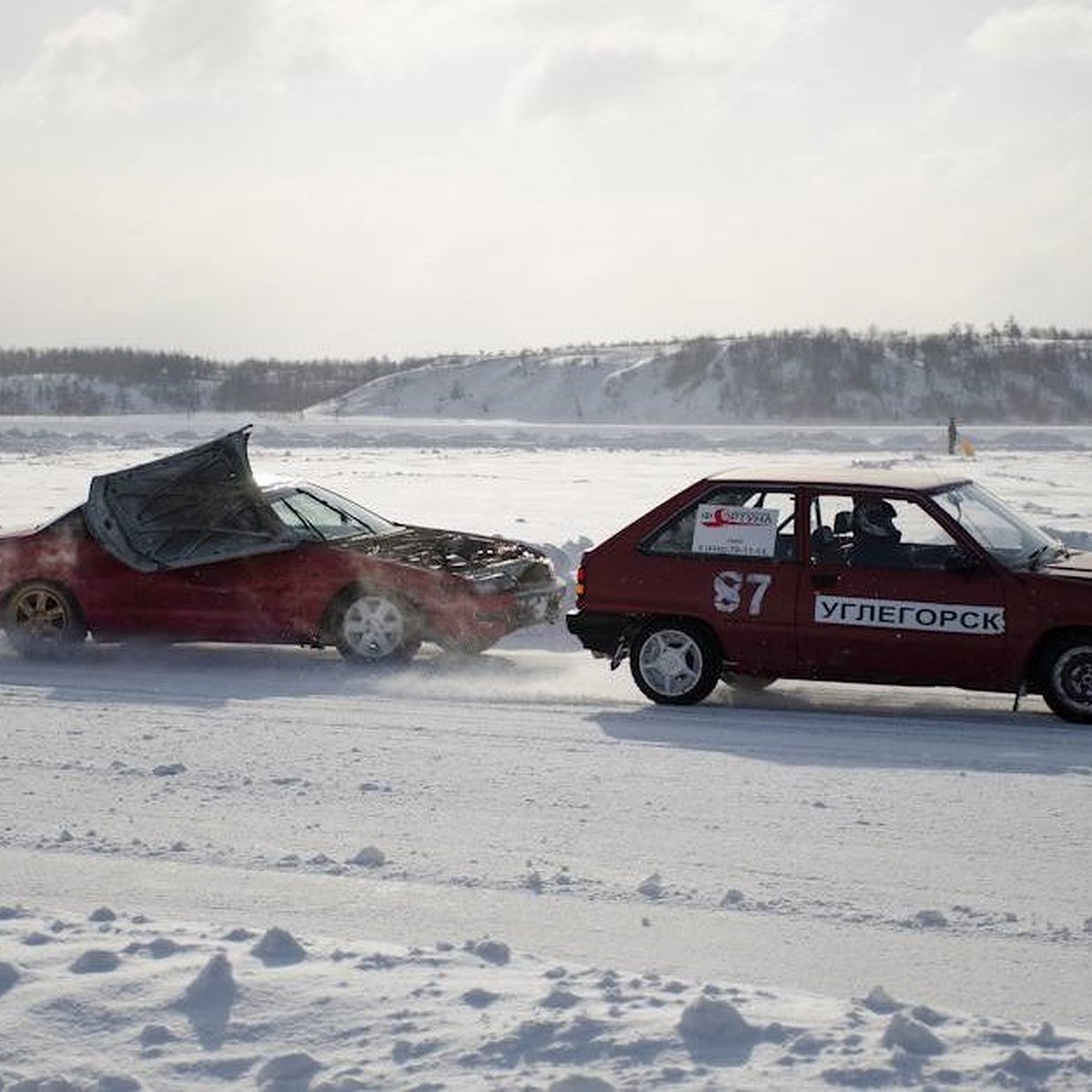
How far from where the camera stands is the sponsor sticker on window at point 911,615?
31.1 ft

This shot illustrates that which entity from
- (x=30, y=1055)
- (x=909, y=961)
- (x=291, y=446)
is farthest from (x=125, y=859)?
(x=291, y=446)

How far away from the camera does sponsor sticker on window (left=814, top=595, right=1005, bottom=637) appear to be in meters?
9.48

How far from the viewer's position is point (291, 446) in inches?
1817

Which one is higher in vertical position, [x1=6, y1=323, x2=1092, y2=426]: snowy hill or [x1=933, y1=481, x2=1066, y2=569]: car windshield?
[x1=6, y1=323, x2=1092, y2=426]: snowy hill

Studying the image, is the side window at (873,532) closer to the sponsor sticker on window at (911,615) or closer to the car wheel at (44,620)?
the sponsor sticker on window at (911,615)

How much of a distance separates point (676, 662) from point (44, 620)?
4841mm

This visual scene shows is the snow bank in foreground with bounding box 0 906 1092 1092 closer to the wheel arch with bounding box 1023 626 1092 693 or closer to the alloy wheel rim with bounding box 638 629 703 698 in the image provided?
the wheel arch with bounding box 1023 626 1092 693

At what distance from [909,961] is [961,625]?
4.35 m

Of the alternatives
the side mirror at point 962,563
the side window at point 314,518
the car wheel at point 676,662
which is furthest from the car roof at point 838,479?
the side window at point 314,518

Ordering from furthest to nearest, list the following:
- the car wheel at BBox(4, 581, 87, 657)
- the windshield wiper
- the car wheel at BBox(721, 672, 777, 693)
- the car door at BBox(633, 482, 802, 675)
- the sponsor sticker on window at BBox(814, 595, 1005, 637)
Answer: the car wheel at BBox(4, 581, 87, 657)
the car wheel at BBox(721, 672, 777, 693)
the car door at BBox(633, 482, 802, 675)
the windshield wiper
the sponsor sticker on window at BBox(814, 595, 1005, 637)

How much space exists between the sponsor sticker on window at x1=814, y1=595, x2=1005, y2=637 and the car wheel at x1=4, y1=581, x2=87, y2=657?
552 cm

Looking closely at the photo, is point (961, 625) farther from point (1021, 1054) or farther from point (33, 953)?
point (33, 953)

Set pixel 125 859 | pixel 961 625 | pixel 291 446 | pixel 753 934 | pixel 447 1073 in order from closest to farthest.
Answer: pixel 447 1073, pixel 753 934, pixel 125 859, pixel 961 625, pixel 291 446

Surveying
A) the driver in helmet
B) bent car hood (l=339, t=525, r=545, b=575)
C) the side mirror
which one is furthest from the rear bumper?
the side mirror
